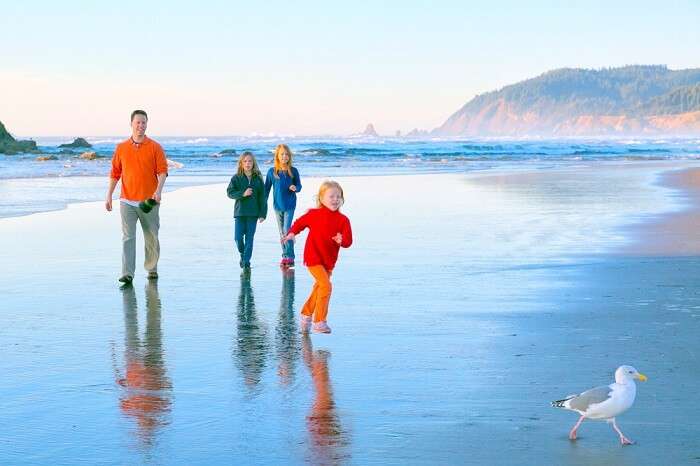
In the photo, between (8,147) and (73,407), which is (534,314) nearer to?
(73,407)

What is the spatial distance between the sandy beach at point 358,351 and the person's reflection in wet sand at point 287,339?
0.09ft

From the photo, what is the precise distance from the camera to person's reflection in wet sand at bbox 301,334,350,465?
195 inches

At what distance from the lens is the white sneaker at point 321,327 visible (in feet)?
26.2

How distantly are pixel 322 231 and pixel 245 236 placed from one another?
156 inches

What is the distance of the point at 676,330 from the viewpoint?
7.89 meters

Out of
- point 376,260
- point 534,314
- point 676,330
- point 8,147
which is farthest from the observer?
point 8,147

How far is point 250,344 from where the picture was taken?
7.60 metres

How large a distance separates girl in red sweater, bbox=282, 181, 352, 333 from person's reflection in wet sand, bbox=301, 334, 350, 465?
123 centimetres

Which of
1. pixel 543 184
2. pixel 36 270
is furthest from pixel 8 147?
pixel 36 270

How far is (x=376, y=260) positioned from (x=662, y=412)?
22.4ft

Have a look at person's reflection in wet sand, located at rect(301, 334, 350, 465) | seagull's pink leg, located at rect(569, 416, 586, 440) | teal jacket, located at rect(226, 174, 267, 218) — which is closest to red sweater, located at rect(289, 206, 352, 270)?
person's reflection in wet sand, located at rect(301, 334, 350, 465)

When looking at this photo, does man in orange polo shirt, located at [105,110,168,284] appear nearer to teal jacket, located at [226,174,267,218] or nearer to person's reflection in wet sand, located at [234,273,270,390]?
teal jacket, located at [226,174,267,218]

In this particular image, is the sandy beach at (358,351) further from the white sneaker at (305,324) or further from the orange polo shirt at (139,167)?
the orange polo shirt at (139,167)

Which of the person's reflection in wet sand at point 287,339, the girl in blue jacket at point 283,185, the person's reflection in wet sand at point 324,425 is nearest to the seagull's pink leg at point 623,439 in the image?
the person's reflection in wet sand at point 324,425
